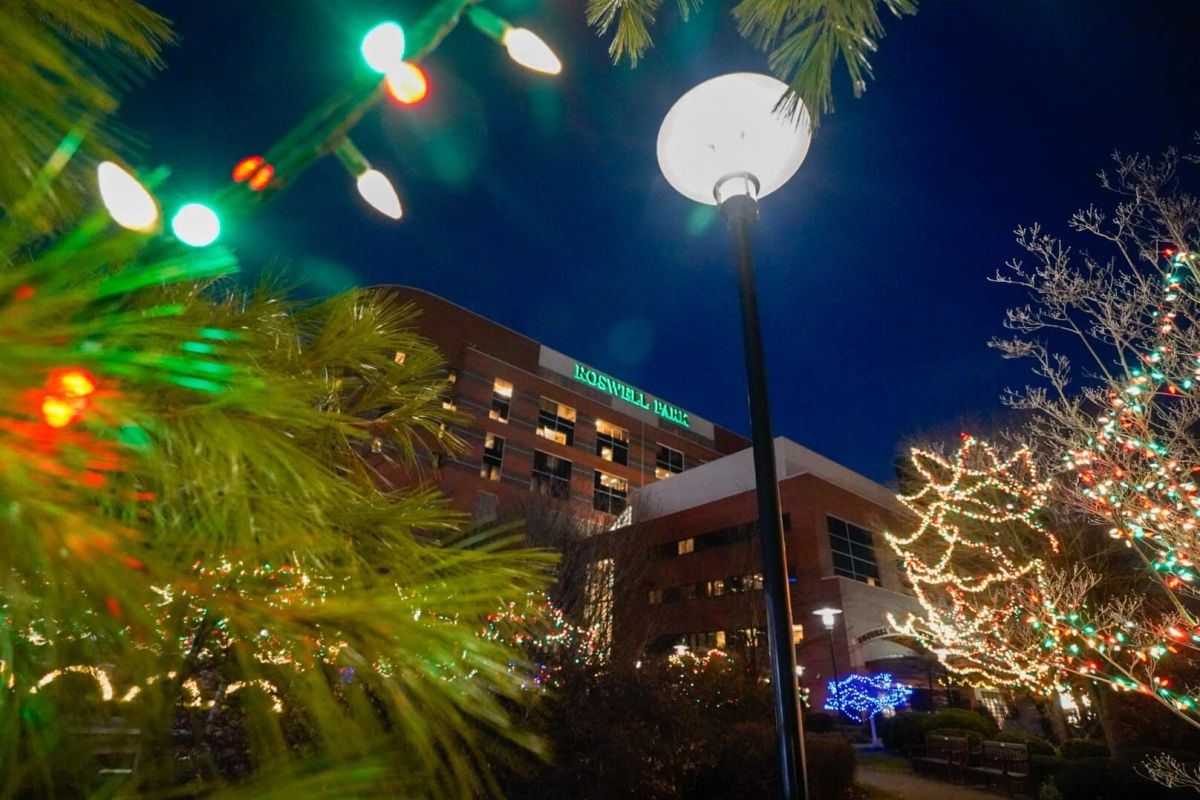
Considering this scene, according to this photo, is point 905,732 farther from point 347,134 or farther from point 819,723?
point 347,134

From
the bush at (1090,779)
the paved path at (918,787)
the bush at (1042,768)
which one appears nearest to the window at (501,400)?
the paved path at (918,787)

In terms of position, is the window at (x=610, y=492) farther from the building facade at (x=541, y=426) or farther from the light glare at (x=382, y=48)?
the light glare at (x=382, y=48)

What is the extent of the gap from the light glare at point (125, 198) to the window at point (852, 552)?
29.5m

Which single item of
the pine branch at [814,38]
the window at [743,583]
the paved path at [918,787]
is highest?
the window at [743,583]

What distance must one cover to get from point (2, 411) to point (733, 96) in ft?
11.1

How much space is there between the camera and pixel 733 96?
3193mm

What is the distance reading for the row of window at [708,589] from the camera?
83.4 feet

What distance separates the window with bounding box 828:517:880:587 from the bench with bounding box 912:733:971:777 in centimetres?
1222

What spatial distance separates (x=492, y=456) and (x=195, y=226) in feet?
123

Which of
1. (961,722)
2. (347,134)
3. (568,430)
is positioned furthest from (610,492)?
(347,134)

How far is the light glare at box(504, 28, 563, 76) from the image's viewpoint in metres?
1.23

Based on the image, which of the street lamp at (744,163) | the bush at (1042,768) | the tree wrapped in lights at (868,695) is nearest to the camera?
the street lamp at (744,163)

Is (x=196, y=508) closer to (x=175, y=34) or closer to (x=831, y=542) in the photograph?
(x=175, y=34)

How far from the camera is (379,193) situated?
125 cm
